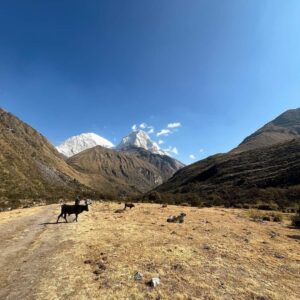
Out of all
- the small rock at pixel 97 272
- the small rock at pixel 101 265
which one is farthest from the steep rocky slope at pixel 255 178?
the small rock at pixel 97 272

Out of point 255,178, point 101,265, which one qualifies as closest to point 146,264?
point 101,265

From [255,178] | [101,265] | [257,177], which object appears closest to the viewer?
[101,265]

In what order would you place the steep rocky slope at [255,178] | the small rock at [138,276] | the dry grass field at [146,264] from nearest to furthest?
the dry grass field at [146,264]
the small rock at [138,276]
the steep rocky slope at [255,178]

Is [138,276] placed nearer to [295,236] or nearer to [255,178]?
[295,236]

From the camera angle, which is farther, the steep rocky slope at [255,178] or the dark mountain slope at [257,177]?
the dark mountain slope at [257,177]

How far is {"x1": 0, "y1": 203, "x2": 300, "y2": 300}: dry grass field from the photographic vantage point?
1163 cm

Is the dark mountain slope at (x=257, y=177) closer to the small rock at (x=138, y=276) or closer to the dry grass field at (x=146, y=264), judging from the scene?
the dry grass field at (x=146, y=264)

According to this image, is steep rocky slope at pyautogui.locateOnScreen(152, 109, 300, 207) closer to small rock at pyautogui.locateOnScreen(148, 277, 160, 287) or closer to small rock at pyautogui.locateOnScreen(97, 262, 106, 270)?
small rock at pyautogui.locateOnScreen(97, 262, 106, 270)

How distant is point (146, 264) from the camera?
14.8 metres

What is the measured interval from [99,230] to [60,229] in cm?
332

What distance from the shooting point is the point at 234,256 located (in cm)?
1670

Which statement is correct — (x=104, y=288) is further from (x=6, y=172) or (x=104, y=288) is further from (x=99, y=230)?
(x=6, y=172)

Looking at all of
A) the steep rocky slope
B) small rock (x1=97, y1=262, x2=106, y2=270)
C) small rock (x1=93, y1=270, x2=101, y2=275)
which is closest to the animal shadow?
small rock (x1=97, y1=262, x2=106, y2=270)

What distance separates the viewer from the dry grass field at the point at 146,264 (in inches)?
458
